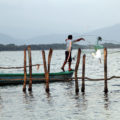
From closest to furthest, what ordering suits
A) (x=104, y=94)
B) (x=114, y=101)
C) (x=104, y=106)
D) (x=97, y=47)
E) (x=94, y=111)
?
(x=94, y=111) → (x=104, y=106) → (x=114, y=101) → (x=104, y=94) → (x=97, y=47)

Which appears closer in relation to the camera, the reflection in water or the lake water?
the lake water

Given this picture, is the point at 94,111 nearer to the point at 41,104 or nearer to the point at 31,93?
the point at 41,104

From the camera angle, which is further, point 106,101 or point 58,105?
point 106,101

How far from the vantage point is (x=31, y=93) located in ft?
74.3

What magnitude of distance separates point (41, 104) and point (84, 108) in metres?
2.18

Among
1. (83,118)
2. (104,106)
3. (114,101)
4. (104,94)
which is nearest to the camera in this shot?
(83,118)

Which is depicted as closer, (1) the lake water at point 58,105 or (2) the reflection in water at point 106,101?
(1) the lake water at point 58,105

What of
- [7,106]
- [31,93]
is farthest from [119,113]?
[31,93]

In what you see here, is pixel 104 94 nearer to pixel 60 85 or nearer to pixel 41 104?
pixel 41 104

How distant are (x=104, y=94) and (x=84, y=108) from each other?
4.45m

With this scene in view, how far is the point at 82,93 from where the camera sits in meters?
22.1

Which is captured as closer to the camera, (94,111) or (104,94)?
(94,111)

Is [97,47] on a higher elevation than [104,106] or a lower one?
higher

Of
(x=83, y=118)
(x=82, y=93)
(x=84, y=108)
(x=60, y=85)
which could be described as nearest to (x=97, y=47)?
(x=60, y=85)
